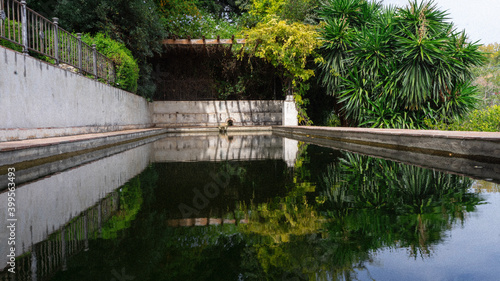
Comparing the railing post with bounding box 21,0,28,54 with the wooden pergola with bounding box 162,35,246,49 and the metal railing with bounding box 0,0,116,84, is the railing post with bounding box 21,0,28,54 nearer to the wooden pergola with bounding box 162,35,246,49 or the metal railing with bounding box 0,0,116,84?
the metal railing with bounding box 0,0,116,84

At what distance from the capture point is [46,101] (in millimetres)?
6348

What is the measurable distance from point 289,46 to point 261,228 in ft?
43.2

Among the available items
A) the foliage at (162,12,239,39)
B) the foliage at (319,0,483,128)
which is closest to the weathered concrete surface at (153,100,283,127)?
the foliage at (162,12,239,39)

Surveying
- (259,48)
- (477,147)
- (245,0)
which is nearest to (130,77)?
(259,48)

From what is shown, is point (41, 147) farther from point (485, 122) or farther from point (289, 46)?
point (289, 46)

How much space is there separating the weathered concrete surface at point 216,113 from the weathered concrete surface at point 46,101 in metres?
7.52

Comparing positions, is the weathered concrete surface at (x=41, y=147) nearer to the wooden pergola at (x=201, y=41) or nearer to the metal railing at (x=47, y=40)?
the metal railing at (x=47, y=40)

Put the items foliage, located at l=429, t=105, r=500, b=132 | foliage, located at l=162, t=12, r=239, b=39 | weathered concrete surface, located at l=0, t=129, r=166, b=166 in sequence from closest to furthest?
weathered concrete surface, located at l=0, t=129, r=166, b=166, foliage, located at l=429, t=105, r=500, b=132, foliage, located at l=162, t=12, r=239, b=39

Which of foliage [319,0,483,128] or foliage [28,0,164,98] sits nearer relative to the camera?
foliage [319,0,483,128]

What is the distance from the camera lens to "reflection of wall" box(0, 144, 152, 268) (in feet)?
5.98

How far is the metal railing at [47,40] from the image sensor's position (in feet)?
19.0

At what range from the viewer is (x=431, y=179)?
10.4 ft

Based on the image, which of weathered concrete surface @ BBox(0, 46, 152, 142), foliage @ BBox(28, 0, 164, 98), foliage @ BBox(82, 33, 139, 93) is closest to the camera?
weathered concrete surface @ BBox(0, 46, 152, 142)

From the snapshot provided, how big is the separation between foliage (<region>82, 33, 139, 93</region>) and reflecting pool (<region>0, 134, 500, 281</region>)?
856 centimetres
